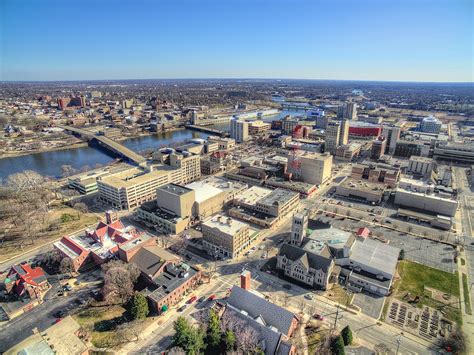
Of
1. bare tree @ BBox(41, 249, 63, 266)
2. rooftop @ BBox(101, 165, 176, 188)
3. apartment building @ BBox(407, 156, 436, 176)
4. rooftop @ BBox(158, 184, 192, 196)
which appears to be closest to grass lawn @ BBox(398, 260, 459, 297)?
rooftop @ BBox(158, 184, 192, 196)

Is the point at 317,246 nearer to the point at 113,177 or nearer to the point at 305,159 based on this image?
the point at 305,159

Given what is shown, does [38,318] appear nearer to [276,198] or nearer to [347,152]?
[276,198]

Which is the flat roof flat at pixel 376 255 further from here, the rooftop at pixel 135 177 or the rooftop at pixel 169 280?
the rooftop at pixel 135 177

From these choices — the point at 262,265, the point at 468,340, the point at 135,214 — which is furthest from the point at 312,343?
the point at 135,214

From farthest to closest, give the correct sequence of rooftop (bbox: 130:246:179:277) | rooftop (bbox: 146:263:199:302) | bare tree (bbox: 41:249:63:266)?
1. bare tree (bbox: 41:249:63:266)
2. rooftop (bbox: 130:246:179:277)
3. rooftop (bbox: 146:263:199:302)

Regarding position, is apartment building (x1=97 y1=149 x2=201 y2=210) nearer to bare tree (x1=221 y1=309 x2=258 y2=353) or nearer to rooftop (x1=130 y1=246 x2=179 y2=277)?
rooftop (x1=130 y1=246 x2=179 y2=277)

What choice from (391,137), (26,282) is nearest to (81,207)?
(26,282)
